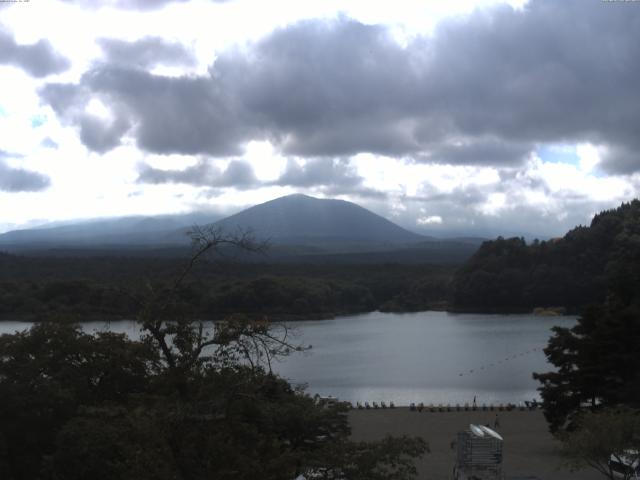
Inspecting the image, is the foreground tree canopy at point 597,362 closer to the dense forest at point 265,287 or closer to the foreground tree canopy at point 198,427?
the foreground tree canopy at point 198,427

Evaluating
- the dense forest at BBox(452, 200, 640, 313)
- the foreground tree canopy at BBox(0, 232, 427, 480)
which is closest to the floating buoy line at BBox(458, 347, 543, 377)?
the dense forest at BBox(452, 200, 640, 313)

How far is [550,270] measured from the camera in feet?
160

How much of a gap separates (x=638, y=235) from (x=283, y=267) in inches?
1225

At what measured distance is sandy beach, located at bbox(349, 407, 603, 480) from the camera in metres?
11.9

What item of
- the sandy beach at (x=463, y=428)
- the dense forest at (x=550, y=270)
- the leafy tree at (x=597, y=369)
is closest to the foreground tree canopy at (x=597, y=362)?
the leafy tree at (x=597, y=369)

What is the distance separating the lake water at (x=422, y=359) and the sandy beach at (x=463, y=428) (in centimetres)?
251

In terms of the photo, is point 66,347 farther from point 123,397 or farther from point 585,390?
point 585,390

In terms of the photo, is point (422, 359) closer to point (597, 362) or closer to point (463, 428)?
point (463, 428)

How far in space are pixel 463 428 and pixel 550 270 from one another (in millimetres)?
34653

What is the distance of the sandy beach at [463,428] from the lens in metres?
11.9

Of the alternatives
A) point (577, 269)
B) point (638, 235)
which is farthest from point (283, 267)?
point (638, 235)

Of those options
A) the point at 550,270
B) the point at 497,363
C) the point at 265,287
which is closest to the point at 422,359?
the point at 497,363

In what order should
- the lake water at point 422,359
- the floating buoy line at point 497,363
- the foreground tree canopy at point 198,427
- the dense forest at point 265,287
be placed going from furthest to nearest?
the dense forest at point 265,287, the floating buoy line at point 497,363, the lake water at point 422,359, the foreground tree canopy at point 198,427

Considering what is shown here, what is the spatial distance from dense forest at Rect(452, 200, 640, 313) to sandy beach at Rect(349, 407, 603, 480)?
2999 cm
